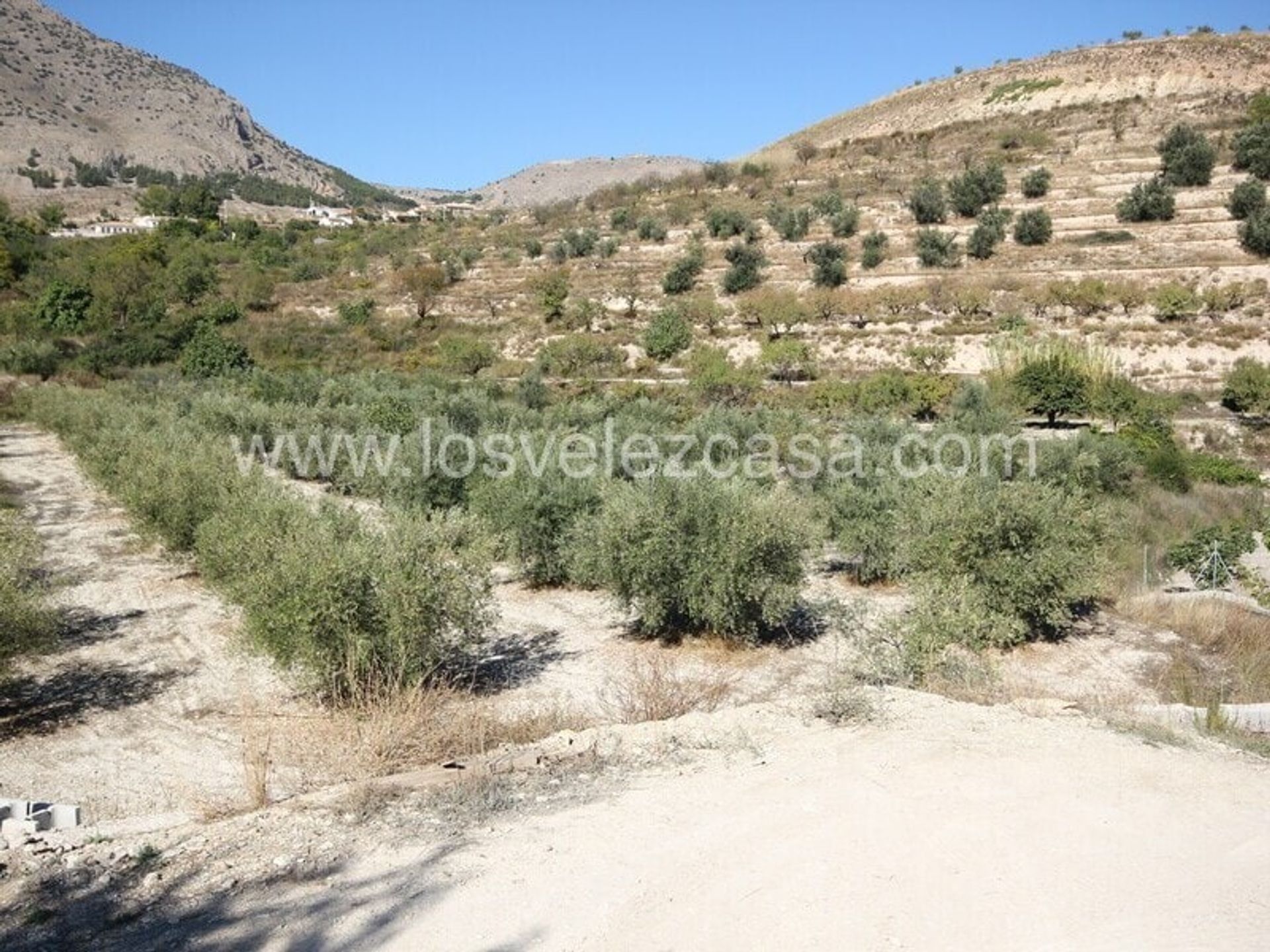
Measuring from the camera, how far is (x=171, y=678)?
1109 centimetres

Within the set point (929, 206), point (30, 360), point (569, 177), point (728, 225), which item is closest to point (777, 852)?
point (30, 360)

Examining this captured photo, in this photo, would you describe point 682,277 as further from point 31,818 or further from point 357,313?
point 31,818

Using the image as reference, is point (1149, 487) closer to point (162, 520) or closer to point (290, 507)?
point (290, 507)

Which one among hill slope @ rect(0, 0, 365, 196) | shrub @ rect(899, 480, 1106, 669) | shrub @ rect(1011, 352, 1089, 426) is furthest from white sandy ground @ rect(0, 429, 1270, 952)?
hill slope @ rect(0, 0, 365, 196)

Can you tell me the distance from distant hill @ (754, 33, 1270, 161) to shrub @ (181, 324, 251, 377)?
4912cm

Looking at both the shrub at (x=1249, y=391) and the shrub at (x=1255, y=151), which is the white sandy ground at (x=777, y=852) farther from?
the shrub at (x=1255, y=151)

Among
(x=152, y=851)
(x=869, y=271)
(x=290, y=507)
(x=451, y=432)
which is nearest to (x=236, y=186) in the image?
(x=869, y=271)

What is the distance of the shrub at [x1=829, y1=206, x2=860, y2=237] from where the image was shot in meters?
50.9

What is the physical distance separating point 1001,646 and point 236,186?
123 metres

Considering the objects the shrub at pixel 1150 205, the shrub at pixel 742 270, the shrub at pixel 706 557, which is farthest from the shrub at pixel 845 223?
the shrub at pixel 706 557

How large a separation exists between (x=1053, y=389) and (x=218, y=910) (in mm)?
28885

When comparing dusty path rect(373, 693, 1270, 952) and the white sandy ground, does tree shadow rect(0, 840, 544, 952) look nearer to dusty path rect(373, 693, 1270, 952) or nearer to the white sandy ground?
the white sandy ground

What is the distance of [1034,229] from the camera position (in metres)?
44.8

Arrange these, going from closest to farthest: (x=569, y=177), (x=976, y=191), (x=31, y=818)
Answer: (x=31, y=818) < (x=976, y=191) < (x=569, y=177)
